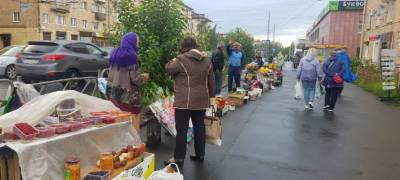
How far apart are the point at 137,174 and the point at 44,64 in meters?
8.50

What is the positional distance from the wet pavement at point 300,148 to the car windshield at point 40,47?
244 inches

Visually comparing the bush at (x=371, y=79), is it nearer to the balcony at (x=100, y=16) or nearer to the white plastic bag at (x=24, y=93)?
the white plastic bag at (x=24, y=93)

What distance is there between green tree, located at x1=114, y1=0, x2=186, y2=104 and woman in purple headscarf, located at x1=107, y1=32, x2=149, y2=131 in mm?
812

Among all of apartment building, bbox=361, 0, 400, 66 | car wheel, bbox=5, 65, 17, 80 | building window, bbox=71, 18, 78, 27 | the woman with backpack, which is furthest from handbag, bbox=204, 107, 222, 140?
building window, bbox=71, 18, 78, 27

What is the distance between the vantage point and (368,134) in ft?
25.4

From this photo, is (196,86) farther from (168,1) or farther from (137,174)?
(168,1)

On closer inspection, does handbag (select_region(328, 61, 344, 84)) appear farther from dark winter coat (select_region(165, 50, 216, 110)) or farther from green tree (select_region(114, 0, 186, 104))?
dark winter coat (select_region(165, 50, 216, 110))

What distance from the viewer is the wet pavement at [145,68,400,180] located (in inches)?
198

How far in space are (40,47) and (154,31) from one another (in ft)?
22.5

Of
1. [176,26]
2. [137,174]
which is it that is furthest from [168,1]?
[137,174]

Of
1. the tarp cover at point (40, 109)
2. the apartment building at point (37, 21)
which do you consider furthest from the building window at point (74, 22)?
the tarp cover at point (40, 109)

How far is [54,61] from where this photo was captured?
11211mm

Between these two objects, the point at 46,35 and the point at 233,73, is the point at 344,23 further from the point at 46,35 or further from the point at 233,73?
the point at 233,73

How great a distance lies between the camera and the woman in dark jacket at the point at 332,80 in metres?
10.3
